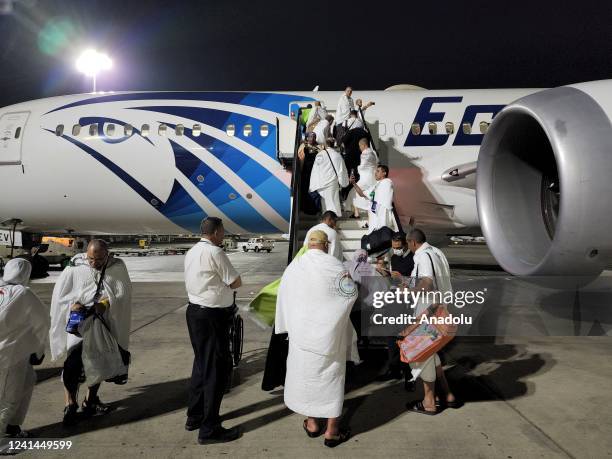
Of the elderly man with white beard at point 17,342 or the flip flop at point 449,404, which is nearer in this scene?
the elderly man with white beard at point 17,342

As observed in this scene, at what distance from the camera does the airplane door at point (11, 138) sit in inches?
376

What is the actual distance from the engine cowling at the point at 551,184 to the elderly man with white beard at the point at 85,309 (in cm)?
346

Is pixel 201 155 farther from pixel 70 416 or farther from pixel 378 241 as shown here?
pixel 70 416

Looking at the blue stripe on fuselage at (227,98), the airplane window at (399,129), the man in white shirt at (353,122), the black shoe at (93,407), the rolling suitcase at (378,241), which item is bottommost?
the black shoe at (93,407)

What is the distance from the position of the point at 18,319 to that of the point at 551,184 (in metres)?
4.91

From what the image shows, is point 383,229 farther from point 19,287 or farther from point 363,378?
point 19,287

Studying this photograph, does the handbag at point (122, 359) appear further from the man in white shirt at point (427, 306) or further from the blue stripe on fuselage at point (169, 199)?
the blue stripe on fuselage at point (169, 199)

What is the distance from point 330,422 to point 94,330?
1.90 metres

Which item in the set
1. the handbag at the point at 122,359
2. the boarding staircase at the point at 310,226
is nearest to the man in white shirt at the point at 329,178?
the boarding staircase at the point at 310,226

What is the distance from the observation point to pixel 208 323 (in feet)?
10.7

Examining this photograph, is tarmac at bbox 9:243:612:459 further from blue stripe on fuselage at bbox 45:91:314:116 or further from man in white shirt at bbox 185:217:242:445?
blue stripe on fuselage at bbox 45:91:314:116

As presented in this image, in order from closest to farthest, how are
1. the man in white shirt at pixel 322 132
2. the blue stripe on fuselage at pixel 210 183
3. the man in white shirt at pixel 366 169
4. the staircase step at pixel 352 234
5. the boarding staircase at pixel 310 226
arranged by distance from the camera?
1. the boarding staircase at pixel 310 226
2. the staircase step at pixel 352 234
3. the man in white shirt at pixel 366 169
4. the man in white shirt at pixel 322 132
5. the blue stripe on fuselage at pixel 210 183

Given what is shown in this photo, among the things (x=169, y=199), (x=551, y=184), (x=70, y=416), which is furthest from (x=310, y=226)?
(x=169, y=199)

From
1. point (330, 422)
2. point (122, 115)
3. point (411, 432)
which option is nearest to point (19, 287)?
point (330, 422)
